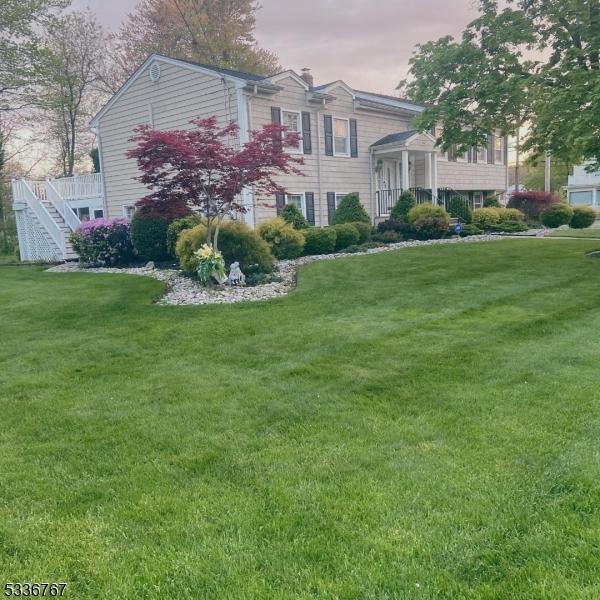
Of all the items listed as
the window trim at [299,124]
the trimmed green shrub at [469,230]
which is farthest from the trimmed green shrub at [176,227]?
the trimmed green shrub at [469,230]

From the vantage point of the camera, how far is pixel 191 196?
10445 millimetres

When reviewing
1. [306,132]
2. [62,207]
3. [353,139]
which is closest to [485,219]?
[353,139]

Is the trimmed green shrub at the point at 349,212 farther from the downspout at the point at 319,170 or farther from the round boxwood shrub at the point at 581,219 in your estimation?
the round boxwood shrub at the point at 581,219

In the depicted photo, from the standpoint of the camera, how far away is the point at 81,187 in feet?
69.1

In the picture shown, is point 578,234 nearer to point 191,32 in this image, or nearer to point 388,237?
point 388,237

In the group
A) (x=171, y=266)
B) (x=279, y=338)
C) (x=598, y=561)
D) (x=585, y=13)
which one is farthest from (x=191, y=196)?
(x=598, y=561)

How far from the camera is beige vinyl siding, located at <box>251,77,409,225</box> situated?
53.8 feet

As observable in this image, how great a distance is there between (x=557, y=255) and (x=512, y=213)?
31.8ft

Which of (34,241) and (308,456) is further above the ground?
(34,241)

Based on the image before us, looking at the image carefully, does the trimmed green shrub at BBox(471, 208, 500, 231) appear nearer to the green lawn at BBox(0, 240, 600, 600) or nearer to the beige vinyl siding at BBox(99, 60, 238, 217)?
the beige vinyl siding at BBox(99, 60, 238, 217)

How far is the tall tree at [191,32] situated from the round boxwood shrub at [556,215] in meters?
17.7

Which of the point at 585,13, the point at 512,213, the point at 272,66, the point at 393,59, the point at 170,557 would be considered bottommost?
the point at 170,557

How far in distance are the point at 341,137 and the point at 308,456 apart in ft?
55.4

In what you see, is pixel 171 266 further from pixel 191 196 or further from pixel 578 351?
pixel 578 351
